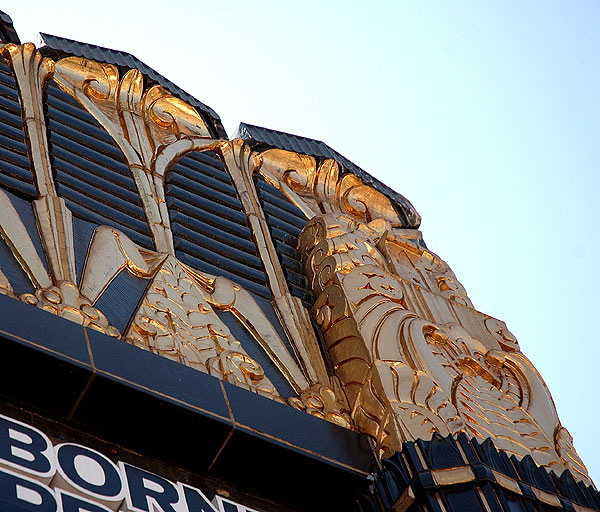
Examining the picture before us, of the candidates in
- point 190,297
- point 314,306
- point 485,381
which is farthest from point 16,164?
point 485,381

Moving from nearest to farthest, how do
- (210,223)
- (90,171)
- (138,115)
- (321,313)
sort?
(321,313), (90,171), (210,223), (138,115)

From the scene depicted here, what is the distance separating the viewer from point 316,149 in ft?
43.8

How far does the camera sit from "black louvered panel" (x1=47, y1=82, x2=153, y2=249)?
9.64m

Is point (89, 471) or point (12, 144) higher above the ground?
point (12, 144)

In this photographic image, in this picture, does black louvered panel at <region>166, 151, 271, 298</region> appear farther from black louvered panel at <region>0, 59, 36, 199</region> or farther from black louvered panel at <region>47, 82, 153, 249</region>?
Answer: black louvered panel at <region>0, 59, 36, 199</region>

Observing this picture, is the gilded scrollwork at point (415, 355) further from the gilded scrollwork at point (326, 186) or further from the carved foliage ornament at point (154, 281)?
the gilded scrollwork at point (326, 186)

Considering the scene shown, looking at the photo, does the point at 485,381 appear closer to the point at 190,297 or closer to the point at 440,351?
the point at 440,351

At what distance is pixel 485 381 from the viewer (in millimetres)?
9461

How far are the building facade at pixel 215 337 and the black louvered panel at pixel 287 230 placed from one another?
3 cm

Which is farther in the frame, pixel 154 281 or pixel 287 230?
pixel 287 230

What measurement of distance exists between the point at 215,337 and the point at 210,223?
7.05 feet

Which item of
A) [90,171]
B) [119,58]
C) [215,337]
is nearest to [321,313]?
[215,337]

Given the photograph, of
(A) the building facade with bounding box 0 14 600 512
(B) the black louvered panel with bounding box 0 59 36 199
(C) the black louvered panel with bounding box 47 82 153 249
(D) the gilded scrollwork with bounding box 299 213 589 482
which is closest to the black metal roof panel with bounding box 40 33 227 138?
(A) the building facade with bounding box 0 14 600 512

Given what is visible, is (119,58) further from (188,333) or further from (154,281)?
(188,333)
